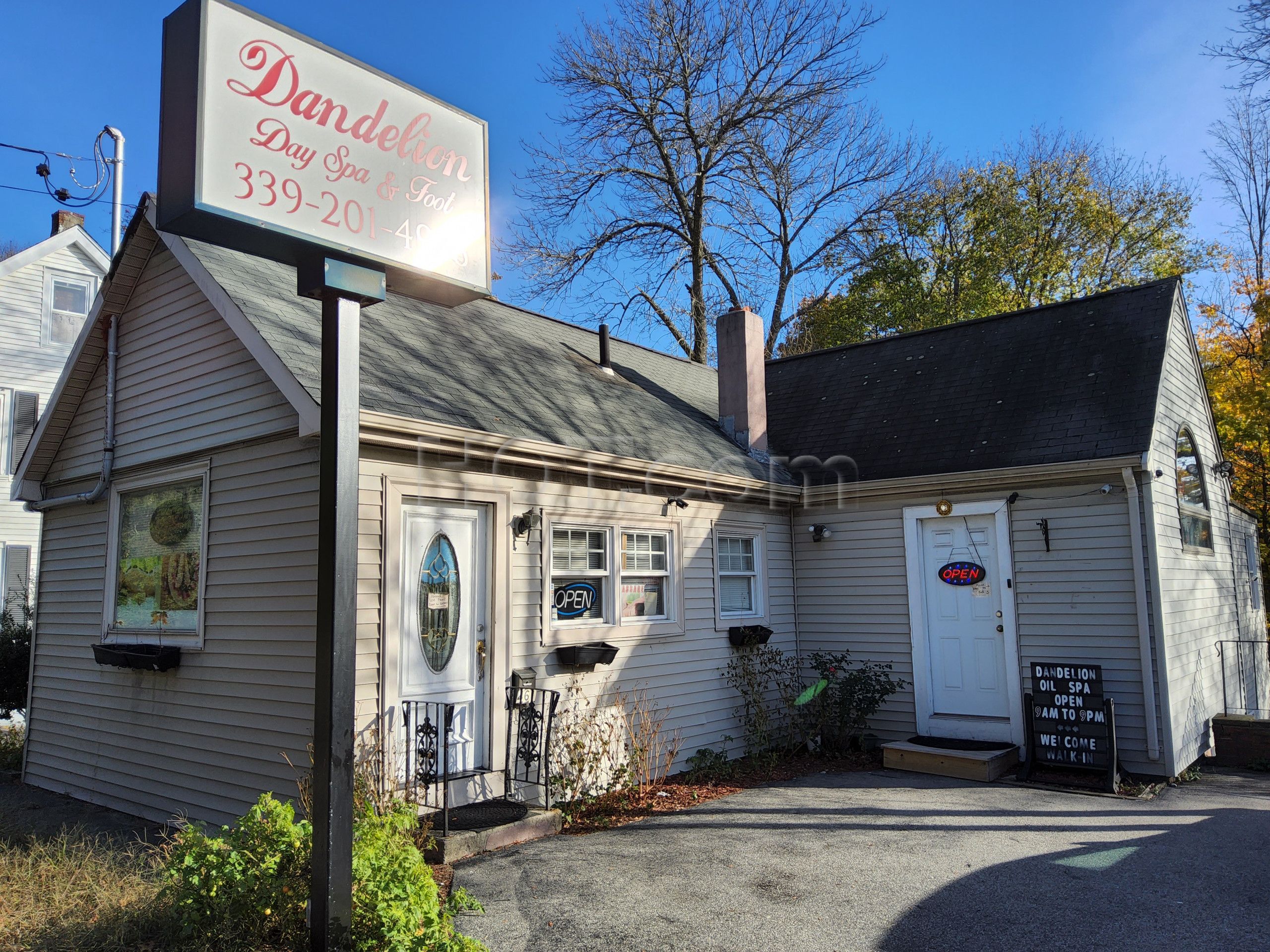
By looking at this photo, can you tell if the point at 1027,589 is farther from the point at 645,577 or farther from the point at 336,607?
the point at 336,607

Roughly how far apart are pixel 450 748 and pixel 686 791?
2342 mm

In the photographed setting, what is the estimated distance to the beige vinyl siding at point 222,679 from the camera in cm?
603

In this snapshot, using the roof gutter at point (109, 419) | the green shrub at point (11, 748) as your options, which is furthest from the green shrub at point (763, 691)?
the green shrub at point (11, 748)

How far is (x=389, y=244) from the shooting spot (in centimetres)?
412

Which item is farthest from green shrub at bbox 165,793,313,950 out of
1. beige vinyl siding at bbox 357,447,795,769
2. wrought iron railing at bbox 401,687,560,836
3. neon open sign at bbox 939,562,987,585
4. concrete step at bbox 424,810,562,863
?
neon open sign at bbox 939,562,987,585

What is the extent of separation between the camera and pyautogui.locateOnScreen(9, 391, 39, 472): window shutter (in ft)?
50.9

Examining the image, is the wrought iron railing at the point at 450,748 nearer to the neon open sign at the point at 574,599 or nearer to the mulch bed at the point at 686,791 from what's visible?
the mulch bed at the point at 686,791

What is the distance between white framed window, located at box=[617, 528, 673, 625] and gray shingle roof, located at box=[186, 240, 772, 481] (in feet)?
2.55

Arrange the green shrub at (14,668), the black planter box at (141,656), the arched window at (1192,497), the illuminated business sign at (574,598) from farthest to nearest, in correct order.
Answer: the green shrub at (14,668), the arched window at (1192,497), the illuminated business sign at (574,598), the black planter box at (141,656)

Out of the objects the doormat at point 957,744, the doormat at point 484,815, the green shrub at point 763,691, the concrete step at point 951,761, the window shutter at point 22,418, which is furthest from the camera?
the window shutter at point 22,418

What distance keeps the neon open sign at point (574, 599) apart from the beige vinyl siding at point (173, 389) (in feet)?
8.46

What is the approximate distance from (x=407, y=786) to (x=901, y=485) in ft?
19.9

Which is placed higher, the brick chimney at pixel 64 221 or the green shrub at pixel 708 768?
the brick chimney at pixel 64 221

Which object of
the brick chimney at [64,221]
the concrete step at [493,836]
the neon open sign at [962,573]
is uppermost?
the brick chimney at [64,221]
